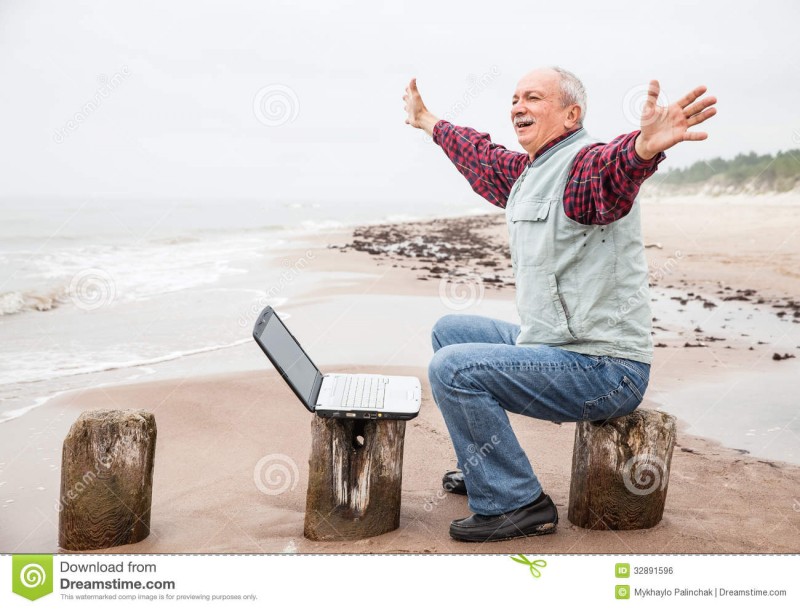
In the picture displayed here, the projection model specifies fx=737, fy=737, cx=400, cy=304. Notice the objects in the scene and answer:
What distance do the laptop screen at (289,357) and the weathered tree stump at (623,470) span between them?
3.69 ft

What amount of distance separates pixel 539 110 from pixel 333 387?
1410mm

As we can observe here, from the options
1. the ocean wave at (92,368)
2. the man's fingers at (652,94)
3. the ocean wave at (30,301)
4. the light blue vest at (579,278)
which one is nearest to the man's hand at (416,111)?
the light blue vest at (579,278)

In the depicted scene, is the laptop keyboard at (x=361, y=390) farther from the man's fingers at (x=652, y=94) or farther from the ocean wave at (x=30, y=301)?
the ocean wave at (x=30, y=301)

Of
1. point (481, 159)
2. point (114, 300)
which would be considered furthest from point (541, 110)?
point (114, 300)

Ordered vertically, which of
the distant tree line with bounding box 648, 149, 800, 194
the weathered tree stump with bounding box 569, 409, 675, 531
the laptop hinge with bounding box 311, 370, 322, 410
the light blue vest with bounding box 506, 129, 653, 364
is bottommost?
the weathered tree stump with bounding box 569, 409, 675, 531

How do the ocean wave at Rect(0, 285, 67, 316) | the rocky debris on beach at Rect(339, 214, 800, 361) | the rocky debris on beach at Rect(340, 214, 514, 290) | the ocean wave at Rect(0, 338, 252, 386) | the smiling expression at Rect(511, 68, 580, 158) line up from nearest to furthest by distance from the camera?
the smiling expression at Rect(511, 68, 580, 158), the ocean wave at Rect(0, 338, 252, 386), the rocky debris on beach at Rect(339, 214, 800, 361), the ocean wave at Rect(0, 285, 67, 316), the rocky debris on beach at Rect(340, 214, 514, 290)

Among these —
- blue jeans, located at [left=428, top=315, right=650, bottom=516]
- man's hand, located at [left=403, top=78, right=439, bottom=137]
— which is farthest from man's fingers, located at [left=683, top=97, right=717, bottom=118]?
man's hand, located at [left=403, top=78, right=439, bottom=137]

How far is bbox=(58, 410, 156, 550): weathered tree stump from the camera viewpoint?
9.36 ft

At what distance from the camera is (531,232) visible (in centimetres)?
285

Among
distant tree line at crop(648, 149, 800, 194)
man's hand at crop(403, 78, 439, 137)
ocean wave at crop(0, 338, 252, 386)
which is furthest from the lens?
distant tree line at crop(648, 149, 800, 194)

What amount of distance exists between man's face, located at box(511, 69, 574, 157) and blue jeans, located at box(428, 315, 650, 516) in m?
0.87

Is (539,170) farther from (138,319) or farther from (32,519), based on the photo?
(138,319)

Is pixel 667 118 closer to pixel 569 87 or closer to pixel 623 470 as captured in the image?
pixel 569 87
